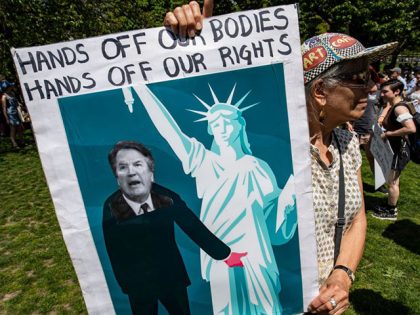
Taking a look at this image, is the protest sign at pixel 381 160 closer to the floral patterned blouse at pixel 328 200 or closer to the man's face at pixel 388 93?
the man's face at pixel 388 93

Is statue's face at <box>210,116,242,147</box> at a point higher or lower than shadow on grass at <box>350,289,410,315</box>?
higher

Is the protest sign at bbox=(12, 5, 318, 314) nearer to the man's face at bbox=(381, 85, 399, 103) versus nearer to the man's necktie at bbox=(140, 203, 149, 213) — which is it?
the man's necktie at bbox=(140, 203, 149, 213)

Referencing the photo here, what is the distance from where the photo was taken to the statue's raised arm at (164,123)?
3.26 feet

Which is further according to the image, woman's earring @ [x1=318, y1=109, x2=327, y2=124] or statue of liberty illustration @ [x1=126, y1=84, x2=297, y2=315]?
woman's earring @ [x1=318, y1=109, x2=327, y2=124]

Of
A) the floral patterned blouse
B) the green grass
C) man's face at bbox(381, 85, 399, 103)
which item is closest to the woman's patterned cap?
the floral patterned blouse

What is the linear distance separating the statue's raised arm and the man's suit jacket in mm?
136

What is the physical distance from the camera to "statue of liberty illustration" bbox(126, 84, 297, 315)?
3.40 ft

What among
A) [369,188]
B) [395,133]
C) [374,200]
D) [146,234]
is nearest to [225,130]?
[146,234]

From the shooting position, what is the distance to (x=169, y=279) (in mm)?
1097

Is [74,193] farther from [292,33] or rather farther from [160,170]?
[292,33]

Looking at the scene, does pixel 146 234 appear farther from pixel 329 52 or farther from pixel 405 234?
pixel 405 234

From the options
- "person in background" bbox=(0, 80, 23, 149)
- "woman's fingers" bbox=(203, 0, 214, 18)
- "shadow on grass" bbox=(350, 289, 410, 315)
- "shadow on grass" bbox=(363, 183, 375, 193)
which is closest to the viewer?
"woman's fingers" bbox=(203, 0, 214, 18)

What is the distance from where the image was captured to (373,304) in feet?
10.0

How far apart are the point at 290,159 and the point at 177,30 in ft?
1.72
